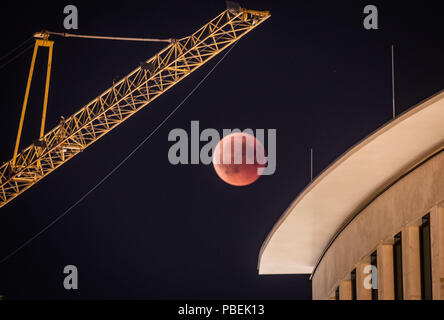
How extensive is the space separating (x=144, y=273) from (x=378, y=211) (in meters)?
66.1

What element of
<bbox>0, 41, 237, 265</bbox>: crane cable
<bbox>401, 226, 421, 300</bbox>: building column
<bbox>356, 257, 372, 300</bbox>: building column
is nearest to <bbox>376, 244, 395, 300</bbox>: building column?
<bbox>401, 226, 421, 300</bbox>: building column

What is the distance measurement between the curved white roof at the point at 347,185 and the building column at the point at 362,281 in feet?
8.57

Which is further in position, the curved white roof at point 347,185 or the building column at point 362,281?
the building column at point 362,281

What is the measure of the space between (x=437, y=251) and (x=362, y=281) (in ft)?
19.2

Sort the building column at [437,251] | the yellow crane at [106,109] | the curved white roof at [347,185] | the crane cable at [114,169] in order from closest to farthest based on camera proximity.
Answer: the building column at [437,251] → the curved white roof at [347,185] → the yellow crane at [106,109] → the crane cable at [114,169]

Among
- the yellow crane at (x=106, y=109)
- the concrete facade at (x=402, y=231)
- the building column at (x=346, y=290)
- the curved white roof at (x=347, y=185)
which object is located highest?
the yellow crane at (x=106, y=109)

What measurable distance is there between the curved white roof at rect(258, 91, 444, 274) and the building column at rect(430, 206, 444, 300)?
2326 millimetres

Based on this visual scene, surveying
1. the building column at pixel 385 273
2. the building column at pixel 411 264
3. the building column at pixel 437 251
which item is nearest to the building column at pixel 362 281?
the building column at pixel 385 273

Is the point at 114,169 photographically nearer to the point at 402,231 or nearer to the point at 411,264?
the point at 402,231

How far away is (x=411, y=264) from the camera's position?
21016 mm

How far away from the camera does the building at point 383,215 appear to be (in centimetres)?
2012

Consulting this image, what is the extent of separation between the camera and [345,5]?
312ft

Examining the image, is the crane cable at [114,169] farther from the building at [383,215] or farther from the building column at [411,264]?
the building column at [411,264]
